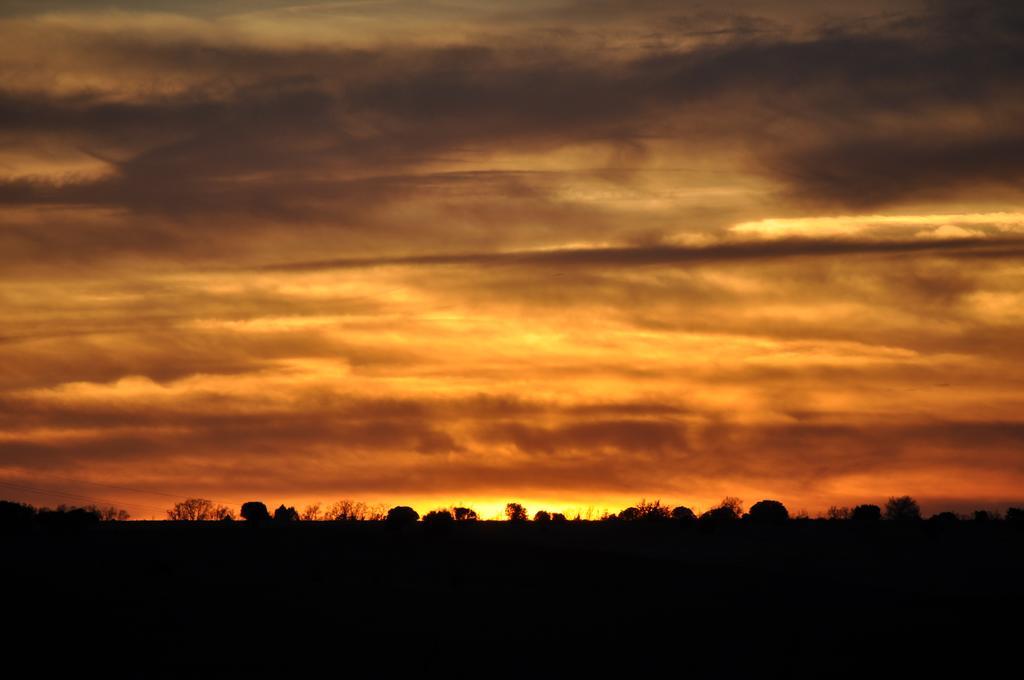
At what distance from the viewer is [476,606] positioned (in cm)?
4631

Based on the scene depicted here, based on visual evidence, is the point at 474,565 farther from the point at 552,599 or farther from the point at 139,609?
the point at 139,609

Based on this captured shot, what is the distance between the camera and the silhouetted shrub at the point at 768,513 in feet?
247

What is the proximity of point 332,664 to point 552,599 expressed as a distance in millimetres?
11076

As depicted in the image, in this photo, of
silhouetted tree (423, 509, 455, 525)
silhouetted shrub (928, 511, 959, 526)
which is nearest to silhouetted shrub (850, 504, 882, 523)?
silhouetted shrub (928, 511, 959, 526)

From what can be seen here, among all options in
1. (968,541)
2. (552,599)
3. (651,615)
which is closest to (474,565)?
(552,599)

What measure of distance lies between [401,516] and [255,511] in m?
7.97

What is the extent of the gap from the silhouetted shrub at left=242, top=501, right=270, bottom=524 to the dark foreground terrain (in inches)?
197

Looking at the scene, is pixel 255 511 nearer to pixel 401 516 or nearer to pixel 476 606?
pixel 401 516

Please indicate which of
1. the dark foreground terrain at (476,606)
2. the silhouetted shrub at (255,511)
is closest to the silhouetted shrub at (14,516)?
the dark foreground terrain at (476,606)

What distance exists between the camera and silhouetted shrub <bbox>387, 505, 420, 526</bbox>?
2628 inches

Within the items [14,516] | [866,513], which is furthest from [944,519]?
[14,516]

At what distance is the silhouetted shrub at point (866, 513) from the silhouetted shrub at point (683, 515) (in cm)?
855

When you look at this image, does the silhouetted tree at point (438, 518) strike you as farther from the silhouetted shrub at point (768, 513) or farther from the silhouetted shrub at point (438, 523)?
the silhouetted shrub at point (768, 513)

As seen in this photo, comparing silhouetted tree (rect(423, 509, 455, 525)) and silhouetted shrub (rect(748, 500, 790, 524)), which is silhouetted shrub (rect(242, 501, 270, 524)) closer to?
silhouetted tree (rect(423, 509, 455, 525))
